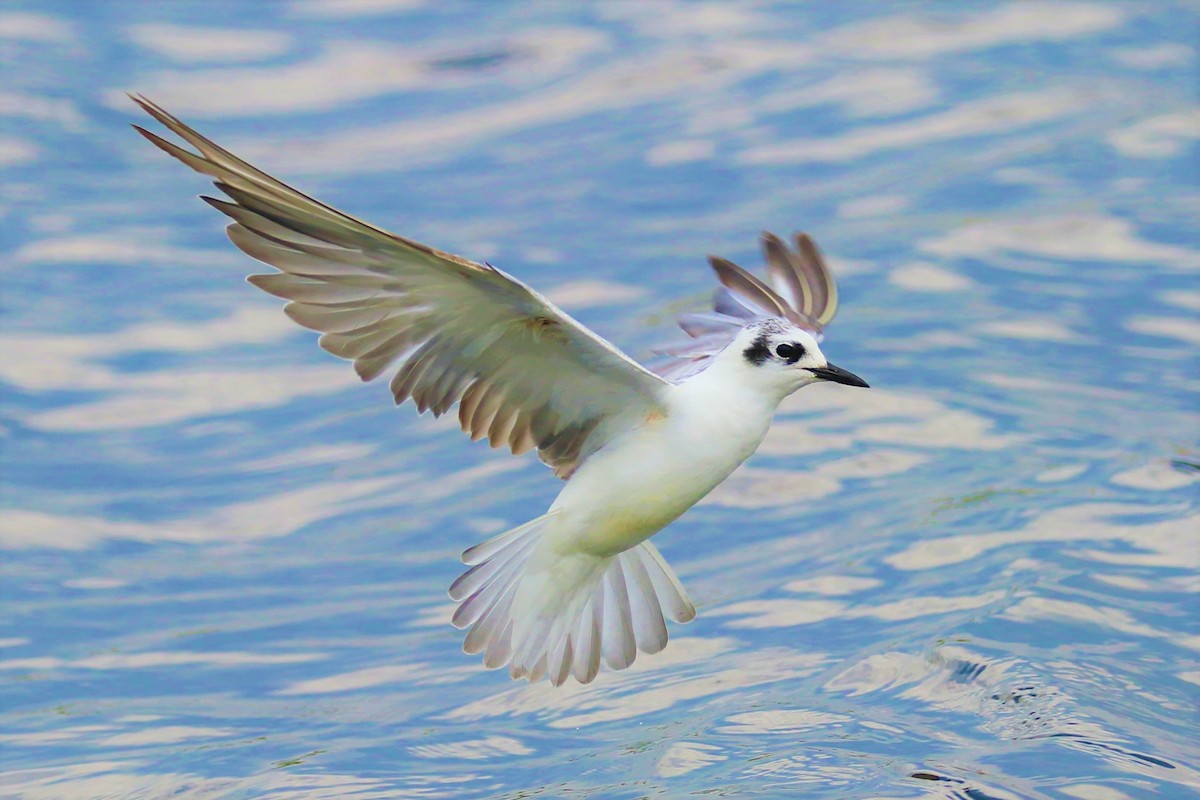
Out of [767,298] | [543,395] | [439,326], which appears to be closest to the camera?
[439,326]

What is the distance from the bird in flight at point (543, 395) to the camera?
472cm

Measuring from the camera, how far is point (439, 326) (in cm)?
508

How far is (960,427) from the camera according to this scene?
864 centimetres

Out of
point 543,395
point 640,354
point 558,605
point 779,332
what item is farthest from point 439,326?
point 640,354

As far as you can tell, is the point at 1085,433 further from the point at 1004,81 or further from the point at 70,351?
the point at 70,351

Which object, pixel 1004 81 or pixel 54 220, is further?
pixel 1004 81

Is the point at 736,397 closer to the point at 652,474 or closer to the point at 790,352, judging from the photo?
the point at 790,352

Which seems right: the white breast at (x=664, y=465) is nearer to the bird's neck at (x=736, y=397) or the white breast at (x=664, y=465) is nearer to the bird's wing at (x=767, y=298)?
the bird's neck at (x=736, y=397)

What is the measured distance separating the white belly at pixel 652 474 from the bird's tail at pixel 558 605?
0.34 ft

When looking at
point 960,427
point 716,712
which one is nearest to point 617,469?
point 716,712

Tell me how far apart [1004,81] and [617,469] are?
7851mm

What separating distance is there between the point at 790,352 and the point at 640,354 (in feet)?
12.2

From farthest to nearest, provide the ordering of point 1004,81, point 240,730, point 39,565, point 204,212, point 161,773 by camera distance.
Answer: point 1004,81
point 204,212
point 39,565
point 240,730
point 161,773

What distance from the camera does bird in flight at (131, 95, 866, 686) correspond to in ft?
15.5
